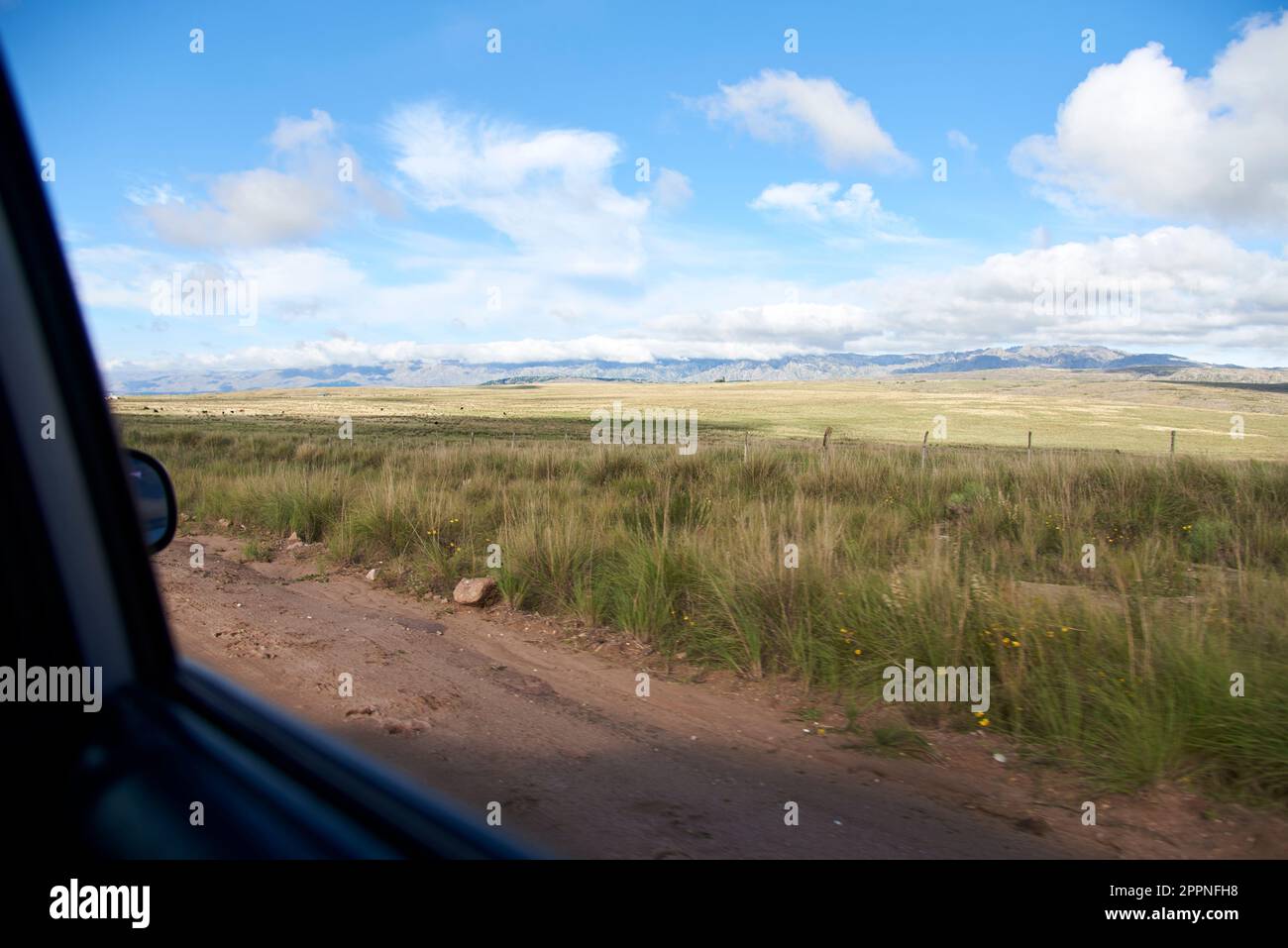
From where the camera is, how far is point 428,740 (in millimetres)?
4746

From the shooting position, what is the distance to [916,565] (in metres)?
6.87

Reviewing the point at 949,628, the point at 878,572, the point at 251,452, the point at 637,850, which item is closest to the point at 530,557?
the point at 878,572

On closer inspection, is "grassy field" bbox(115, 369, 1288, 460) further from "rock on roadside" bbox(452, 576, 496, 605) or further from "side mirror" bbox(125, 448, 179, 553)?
"side mirror" bbox(125, 448, 179, 553)

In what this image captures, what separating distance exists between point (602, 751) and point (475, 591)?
3.55 m

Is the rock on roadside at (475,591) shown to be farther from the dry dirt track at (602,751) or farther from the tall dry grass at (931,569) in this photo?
the dry dirt track at (602,751)

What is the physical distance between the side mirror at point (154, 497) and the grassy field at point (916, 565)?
161 inches

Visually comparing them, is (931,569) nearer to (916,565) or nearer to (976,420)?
(916,565)

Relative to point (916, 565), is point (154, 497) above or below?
above

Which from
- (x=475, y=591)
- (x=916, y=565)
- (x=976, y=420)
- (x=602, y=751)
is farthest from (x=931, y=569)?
(x=976, y=420)

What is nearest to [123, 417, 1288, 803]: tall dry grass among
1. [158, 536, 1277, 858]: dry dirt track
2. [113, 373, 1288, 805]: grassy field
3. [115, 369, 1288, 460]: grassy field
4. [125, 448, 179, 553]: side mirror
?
[113, 373, 1288, 805]: grassy field

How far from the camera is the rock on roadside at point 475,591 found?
7840 millimetres

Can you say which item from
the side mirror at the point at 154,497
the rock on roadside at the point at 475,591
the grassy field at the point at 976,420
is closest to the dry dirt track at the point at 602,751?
the rock on roadside at the point at 475,591

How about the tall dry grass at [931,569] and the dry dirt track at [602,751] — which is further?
the tall dry grass at [931,569]
